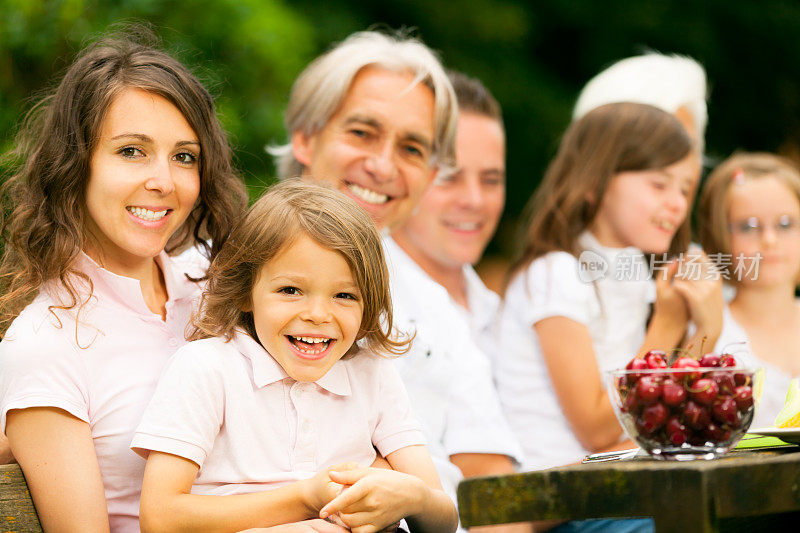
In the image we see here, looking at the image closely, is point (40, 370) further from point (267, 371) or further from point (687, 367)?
point (687, 367)

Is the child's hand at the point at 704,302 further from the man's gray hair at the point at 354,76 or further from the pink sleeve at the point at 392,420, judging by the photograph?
the pink sleeve at the point at 392,420

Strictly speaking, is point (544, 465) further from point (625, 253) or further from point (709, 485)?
point (709, 485)

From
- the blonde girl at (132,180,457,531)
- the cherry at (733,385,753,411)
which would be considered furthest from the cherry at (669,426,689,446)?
the blonde girl at (132,180,457,531)

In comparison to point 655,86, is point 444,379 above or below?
below

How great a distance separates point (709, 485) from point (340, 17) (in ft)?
23.1

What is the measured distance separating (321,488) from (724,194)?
268cm

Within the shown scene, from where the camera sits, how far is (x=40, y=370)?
6.82 ft

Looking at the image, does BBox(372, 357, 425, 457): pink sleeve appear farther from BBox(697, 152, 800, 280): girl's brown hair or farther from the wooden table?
BBox(697, 152, 800, 280): girl's brown hair

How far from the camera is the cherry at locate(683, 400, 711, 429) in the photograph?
1794mm

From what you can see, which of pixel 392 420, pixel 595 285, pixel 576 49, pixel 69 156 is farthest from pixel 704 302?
pixel 576 49

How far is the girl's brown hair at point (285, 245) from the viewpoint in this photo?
217 centimetres

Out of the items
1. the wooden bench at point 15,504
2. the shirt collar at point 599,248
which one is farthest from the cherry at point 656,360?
the shirt collar at point 599,248

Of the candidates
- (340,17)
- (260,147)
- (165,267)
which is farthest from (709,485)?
(340,17)

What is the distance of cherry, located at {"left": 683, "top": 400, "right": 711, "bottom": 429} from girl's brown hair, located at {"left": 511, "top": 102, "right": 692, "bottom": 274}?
1875 millimetres
